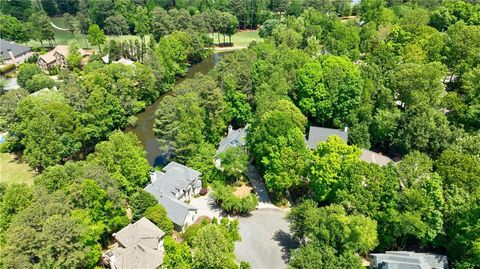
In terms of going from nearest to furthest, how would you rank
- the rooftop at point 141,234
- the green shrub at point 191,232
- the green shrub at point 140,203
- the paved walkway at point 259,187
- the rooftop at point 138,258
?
1. the rooftop at point 138,258
2. the rooftop at point 141,234
3. the green shrub at point 191,232
4. the green shrub at point 140,203
5. the paved walkway at point 259,187

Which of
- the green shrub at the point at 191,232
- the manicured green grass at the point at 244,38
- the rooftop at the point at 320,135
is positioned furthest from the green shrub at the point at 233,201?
the manicured green grass at the point at 244,38

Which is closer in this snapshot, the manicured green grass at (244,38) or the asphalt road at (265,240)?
the asphalt road at (265,240)

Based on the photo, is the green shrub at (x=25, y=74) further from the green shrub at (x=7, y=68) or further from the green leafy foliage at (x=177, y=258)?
the green leafy foliage at (x=177, y=258)

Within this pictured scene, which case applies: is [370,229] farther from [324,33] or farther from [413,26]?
[324,33]

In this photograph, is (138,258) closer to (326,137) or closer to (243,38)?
(326,137)

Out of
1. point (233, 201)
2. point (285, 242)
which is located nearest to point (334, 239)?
point (285, 242)

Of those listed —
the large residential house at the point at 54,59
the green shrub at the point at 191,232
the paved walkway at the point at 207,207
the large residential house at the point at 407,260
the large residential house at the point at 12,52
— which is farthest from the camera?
the large residential house at the point at 12,52

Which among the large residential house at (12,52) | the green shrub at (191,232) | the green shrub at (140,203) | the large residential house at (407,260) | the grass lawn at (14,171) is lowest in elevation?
the grass lawn at (14,171)
